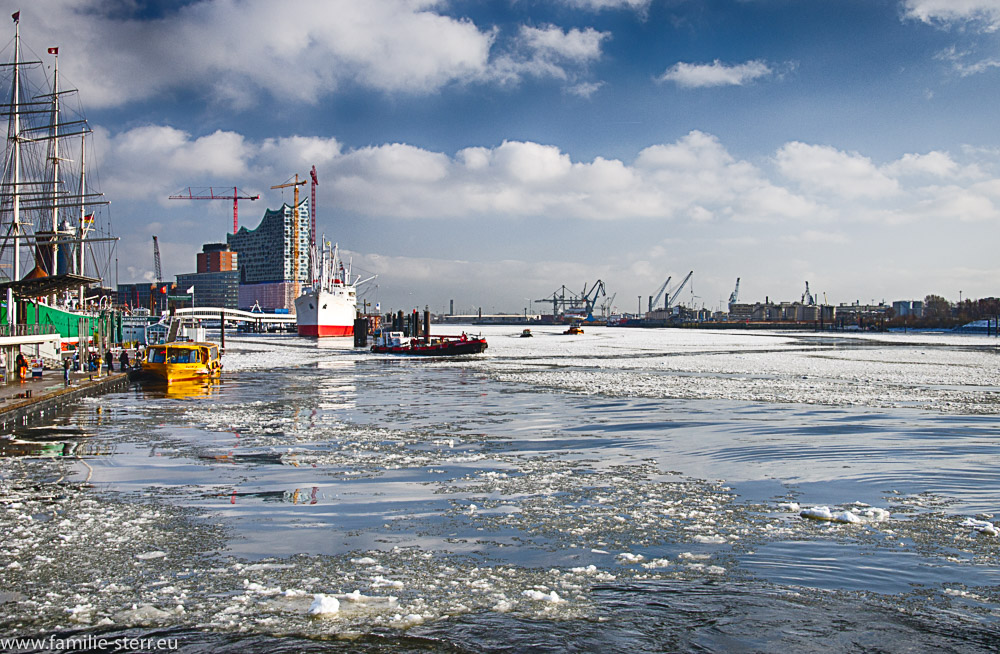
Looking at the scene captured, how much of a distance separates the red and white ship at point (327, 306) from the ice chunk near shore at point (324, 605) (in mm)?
128525

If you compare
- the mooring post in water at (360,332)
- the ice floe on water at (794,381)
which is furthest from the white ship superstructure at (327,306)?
the ice floe on water at (794,381)

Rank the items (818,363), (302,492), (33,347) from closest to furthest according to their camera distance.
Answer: (302,492), (33,347), (818,363)

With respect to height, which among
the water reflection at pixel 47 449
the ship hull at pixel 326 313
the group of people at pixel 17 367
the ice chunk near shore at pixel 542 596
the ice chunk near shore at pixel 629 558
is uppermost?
the ship hull at pixel 326 313

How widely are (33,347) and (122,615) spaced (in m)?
43.4

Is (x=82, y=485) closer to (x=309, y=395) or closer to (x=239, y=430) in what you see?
(x=239, y=430)

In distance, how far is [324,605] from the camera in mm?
6887

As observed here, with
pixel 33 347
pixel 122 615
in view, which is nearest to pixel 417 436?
pixel 122 615

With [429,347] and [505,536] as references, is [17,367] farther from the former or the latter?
[429,347]

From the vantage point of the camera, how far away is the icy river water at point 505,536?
6.48m

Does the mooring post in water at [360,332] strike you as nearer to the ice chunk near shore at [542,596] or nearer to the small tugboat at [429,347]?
the small tugboat at [429,347]

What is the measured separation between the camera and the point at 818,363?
51.2 m

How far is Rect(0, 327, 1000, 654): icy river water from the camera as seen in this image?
6.48 m

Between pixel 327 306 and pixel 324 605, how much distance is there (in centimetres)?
13085

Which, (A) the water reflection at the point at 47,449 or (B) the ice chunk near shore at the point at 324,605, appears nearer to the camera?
(B) the ice chunk near shore at the point at 324,605
